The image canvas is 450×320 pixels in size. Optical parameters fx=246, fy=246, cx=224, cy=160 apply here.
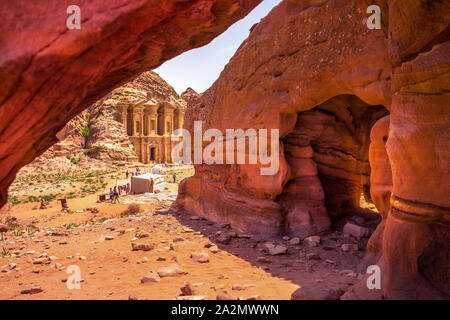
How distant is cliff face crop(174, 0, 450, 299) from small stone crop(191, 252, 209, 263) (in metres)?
2.00

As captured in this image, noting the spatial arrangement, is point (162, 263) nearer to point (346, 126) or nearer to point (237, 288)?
point (237, 288)

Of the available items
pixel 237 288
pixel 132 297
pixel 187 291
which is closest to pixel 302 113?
pixel 237 288

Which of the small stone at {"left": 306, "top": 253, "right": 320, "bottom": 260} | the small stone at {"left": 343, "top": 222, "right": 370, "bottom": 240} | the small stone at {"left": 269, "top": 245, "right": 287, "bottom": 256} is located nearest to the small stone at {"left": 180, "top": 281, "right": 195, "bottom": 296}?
the small stone at {"left": 269, "top": 245, "right": 287, "bottom": 256}

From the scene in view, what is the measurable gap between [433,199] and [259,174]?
16.3 feet

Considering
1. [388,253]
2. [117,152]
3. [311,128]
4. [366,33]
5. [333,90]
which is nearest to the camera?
[388,253]

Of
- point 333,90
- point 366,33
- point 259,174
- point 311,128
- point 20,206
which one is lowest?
point 20,206

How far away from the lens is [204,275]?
4770 mm

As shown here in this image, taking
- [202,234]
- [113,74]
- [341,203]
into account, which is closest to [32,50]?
[113,74]

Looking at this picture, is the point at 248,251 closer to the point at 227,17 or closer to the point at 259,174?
the point at 259,174

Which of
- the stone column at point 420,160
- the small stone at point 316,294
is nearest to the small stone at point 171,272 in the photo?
the small stone at point 316,294

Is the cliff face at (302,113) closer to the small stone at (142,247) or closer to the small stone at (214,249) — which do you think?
the small stone at (214,249)

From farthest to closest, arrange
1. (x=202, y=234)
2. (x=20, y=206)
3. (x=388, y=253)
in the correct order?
(x=20, y=206) < (x=202, y=234) < (x=388, y=253)

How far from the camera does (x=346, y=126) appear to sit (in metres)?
7.61

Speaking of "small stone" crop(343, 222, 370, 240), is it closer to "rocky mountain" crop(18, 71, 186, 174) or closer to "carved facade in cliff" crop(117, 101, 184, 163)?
"rocky mountain" crop(18, 71, 186, 174)
